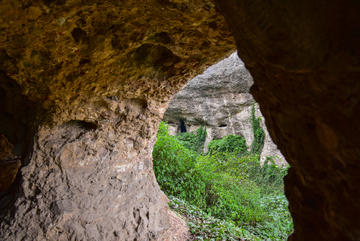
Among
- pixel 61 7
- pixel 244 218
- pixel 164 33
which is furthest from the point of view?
pixel 244 218

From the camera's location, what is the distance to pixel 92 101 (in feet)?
8.49

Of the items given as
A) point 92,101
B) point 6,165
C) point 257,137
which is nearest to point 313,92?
point 92,101

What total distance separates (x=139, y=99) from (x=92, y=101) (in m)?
0.61

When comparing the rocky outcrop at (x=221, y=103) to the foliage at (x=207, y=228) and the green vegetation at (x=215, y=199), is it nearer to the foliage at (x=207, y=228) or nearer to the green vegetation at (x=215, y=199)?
the green vegetation at (x=215, y=199)

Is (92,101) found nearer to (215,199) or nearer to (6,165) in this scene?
(6,165)

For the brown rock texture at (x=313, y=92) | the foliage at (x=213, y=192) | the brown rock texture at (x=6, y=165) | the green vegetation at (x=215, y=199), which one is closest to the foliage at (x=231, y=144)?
the green vegetation at (x=215, y=199)

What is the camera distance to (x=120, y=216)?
2.73m

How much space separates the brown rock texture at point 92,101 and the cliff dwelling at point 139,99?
0.01 m

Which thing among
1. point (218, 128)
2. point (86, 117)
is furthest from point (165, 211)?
point (218, 128)

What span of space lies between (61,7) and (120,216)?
2.34m

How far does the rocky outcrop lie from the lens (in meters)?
10.1

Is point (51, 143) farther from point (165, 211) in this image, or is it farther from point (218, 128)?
point (218, 128)

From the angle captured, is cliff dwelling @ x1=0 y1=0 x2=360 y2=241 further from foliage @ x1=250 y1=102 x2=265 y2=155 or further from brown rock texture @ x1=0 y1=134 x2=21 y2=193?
foliage @ x1=250 y1=102 x2=265 y2=155

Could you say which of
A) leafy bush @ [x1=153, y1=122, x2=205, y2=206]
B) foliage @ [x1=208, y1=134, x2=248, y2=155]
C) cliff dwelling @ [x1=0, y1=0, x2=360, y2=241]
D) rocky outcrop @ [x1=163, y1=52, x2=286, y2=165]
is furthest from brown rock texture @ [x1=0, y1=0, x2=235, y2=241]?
foliage @ [x1=208, y1=134, x2=248, y2=155]
